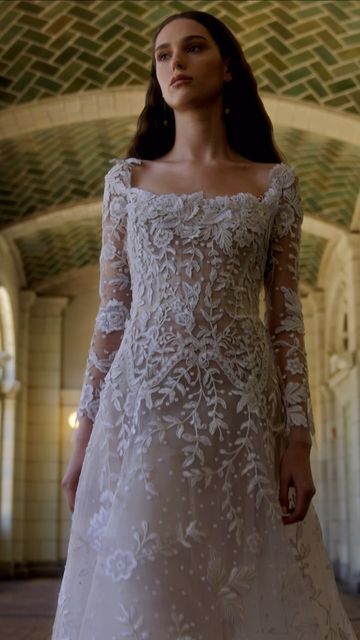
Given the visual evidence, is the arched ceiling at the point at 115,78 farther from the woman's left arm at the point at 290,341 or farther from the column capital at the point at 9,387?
the woman's left arm at the point at 290,341

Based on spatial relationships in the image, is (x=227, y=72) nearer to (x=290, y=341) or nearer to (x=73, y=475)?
(x=290, y=341)

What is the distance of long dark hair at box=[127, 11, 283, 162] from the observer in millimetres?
2318

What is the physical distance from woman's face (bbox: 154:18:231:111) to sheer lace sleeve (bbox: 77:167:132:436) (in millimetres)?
231

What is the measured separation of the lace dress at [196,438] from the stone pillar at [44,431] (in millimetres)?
14969

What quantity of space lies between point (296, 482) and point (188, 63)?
2.96ft

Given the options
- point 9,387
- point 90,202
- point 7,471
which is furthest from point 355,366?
point 7,471

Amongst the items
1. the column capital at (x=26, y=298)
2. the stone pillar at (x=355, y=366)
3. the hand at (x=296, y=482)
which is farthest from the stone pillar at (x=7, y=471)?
the hand at (x=296, y=482)

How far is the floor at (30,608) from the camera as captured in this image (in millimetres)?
7824

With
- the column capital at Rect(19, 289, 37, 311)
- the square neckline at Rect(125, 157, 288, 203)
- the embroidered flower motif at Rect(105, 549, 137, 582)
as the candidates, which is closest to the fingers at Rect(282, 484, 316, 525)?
the embroidered flower motif at Rect(105, 549, 137, 582)

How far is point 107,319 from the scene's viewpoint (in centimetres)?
218

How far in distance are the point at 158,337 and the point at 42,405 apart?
50.6 ft

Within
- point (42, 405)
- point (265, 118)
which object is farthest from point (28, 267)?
point (265, 118)

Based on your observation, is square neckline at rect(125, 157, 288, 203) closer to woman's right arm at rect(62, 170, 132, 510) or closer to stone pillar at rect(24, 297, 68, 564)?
woman's right arm at rect(62, 170, 132, 510)

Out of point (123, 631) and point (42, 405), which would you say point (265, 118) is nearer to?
point (123, 631)
